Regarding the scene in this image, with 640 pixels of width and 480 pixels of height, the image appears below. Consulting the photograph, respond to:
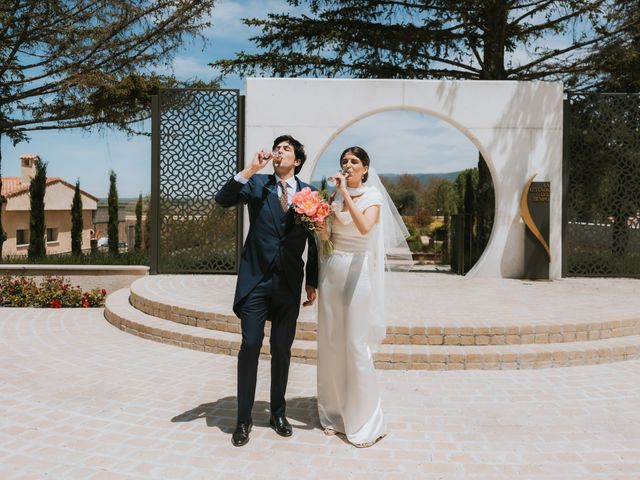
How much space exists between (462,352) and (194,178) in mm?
6077

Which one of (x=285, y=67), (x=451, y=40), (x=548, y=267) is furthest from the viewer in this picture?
(x=285, y=67)

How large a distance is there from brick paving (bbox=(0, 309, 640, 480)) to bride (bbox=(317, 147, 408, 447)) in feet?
0.71

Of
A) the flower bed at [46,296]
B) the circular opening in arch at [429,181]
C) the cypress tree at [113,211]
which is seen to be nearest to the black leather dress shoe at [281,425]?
the circular opening in arch at [429,181]

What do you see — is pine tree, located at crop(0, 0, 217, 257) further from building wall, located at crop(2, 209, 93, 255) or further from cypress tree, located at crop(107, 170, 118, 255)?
building wall, located at crop(2, 209, 93, 255)

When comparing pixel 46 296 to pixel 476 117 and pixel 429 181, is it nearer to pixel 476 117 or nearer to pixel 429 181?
pixel 476 117

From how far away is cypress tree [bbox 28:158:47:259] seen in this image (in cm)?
1482

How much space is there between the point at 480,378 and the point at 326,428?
6.79ft

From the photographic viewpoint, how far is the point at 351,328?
3.71 m

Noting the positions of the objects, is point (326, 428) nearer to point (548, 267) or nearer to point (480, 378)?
point (480, 378)

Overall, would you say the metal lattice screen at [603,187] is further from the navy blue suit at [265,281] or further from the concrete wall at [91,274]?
the concrete wall at [91,274]

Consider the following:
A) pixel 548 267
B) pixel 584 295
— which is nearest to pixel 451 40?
pixel 548 267

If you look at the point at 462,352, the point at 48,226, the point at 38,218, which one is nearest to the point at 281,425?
the point at 462,352

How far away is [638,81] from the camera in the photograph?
1220 cm

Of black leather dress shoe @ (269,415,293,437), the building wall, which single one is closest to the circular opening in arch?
black leather dress shoe @ (269,415,293,437)
